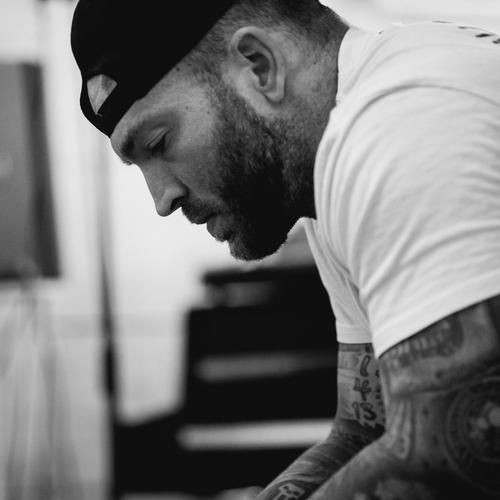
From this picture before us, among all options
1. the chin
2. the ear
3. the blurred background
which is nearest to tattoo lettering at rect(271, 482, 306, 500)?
the chin

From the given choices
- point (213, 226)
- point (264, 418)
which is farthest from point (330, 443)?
point (264, 418)

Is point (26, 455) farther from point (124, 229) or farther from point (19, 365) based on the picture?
point (124, 229)

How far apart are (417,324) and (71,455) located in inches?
126

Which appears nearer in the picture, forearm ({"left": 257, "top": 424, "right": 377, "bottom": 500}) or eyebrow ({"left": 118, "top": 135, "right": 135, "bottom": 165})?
eyebrow ({"left": 118, "top": 135, "right": 135, "bottom": 165})

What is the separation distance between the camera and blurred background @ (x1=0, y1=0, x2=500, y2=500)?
288 cm

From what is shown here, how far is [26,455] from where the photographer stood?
3.63 m

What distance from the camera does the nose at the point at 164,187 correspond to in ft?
3.77

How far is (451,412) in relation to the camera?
779 mm

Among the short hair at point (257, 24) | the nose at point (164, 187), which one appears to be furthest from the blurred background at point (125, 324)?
the short hair at point (257, 24)

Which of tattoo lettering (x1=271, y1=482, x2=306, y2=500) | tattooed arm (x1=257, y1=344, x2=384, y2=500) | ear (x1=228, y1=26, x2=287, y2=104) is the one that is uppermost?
ear (x1=228, y1=26, x2=287, y2=104)

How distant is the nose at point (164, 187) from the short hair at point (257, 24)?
16 cm

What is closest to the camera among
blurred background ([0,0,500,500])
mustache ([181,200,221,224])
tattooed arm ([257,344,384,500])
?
mustache ([181,200,221,224])

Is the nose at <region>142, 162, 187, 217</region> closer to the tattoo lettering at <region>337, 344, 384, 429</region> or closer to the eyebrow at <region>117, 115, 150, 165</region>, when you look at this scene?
the eyebrow at <region>117, 115, 150, 165</region>

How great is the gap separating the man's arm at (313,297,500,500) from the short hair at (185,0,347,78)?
0.45 meters
